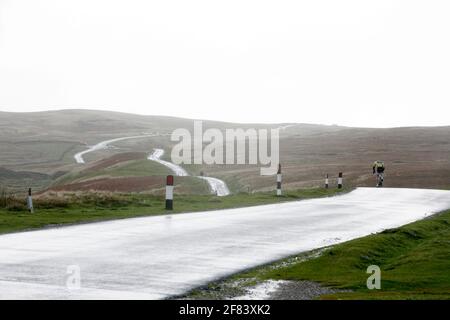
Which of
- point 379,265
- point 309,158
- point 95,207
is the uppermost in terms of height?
point 309,158

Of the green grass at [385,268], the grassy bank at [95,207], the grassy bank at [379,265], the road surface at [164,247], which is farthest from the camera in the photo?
the grassy bank at [95,207]

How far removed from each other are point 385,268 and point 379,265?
619 mm

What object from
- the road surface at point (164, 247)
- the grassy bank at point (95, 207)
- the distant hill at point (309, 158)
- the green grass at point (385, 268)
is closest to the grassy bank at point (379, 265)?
the green grass at point (385, 268)

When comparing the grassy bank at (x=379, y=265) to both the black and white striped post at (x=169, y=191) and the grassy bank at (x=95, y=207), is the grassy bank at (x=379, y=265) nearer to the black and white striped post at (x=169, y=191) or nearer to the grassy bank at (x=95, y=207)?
the grassy bank at (x=95, y=207)

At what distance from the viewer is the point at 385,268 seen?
1280 centimetres

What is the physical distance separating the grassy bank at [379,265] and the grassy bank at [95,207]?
274 inches

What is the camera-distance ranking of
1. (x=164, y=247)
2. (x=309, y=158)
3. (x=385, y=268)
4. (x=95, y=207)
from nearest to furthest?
(x=385, y=268) → (x=164, y=247) → (x=95, y=207) → (x=309, y=158)

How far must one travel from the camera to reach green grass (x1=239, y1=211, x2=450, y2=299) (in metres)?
10.4

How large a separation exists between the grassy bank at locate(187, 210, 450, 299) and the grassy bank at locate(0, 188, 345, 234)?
22.8 ft

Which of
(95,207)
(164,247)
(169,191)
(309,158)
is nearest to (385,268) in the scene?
(164,247)

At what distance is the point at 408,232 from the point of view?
1761 centimetres

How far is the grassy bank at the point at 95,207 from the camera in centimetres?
1866

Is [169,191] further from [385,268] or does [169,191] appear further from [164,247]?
[385,268]
